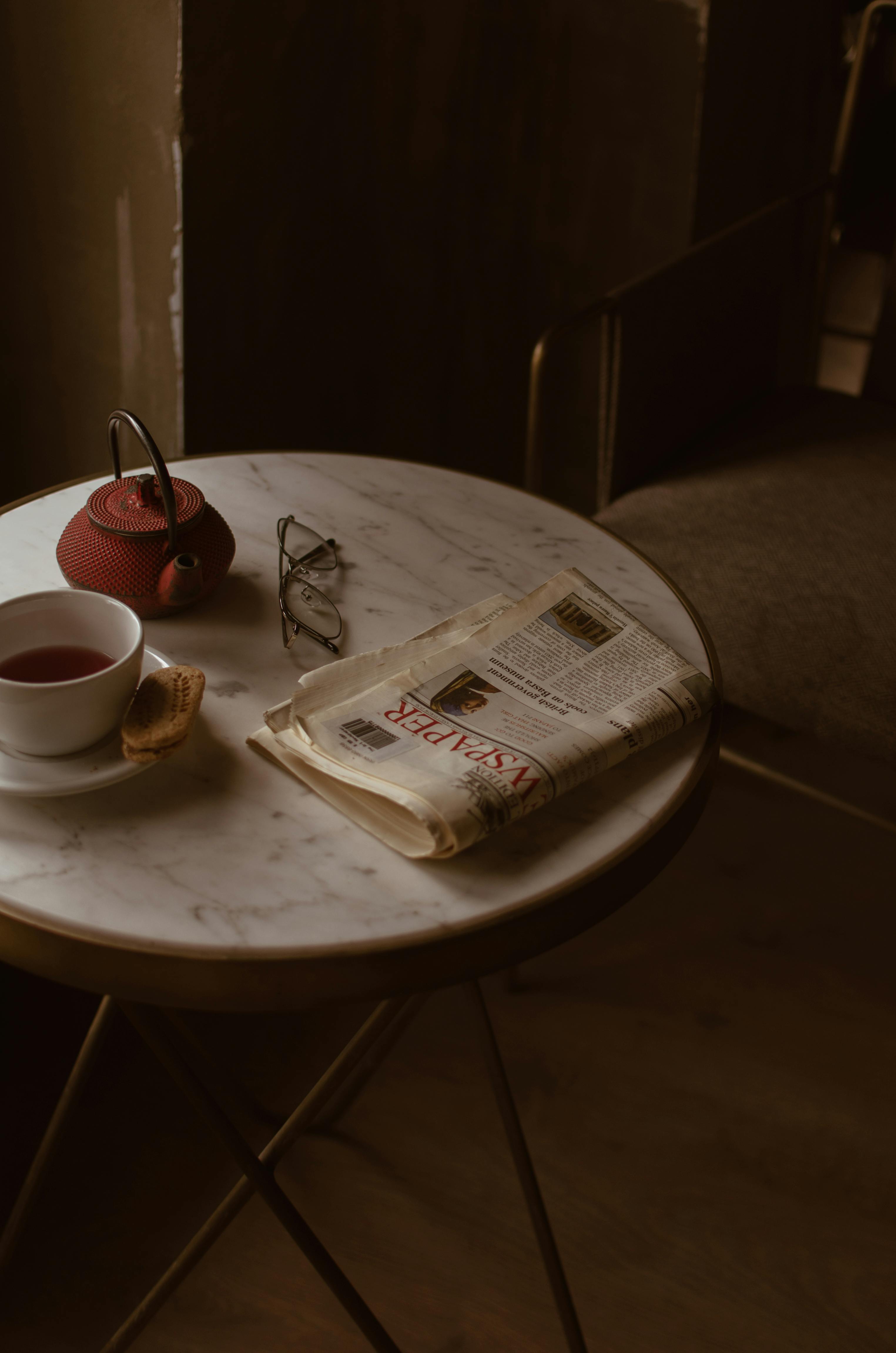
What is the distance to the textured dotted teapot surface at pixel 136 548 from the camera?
947 mm

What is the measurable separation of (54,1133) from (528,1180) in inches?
19.0

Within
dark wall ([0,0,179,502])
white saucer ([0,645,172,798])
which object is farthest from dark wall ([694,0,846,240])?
white saucer ([0,645,172,798])

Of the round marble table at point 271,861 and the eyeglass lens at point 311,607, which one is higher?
the eyeglass lens at point 311,607

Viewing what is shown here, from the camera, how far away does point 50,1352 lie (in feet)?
3.73

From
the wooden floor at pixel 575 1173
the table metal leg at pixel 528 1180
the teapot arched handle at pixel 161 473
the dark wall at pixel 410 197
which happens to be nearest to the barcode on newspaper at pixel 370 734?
the teapot arched handle at pixel 161 473

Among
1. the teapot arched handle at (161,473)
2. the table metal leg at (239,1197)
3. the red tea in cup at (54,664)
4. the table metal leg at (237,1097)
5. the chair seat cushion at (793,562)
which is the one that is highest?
the teapot arched handle at (161,473)

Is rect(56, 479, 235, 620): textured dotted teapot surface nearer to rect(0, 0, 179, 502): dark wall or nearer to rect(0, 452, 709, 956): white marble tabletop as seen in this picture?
rect(0, 452, 709, 956): white marble tabletop

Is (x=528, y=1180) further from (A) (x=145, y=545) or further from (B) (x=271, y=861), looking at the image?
(A) (x=145, y=545)

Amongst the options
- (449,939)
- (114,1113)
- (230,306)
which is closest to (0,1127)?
(114,1113)

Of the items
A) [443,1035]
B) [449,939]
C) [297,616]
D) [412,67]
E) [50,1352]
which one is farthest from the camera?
[412,67]

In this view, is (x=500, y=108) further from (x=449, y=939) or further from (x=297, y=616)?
(x=449, y=939)

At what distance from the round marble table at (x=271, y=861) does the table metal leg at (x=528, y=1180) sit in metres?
0.36

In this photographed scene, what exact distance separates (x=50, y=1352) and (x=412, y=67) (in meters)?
1.89

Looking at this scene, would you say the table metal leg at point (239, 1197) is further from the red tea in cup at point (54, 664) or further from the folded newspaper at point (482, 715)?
the red tea in cup at point (54, 664)
